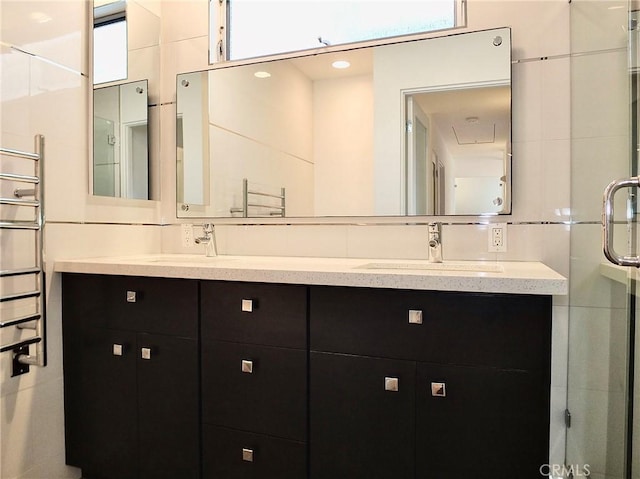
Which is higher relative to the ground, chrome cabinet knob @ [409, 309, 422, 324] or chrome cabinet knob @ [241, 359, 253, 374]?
chrome cabinet knob @ [409, 309, 422, 324]

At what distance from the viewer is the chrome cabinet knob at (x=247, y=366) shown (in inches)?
61.3

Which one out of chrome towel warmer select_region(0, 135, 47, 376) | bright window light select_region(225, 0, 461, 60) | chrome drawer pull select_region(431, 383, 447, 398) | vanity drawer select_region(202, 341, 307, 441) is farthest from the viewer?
bright window light select_region(225, 0, 461, 60)

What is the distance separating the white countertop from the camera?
4.15 ft

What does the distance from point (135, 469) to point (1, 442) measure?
1.59 ft

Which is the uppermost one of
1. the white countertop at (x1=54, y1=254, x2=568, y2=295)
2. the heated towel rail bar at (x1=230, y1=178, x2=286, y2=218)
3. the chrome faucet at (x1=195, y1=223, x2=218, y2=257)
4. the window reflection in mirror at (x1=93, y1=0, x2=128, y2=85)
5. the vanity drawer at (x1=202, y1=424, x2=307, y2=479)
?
the window reflection in mirror at (x1=93, y1=0, x2=128, y2=85)

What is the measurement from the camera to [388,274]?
1386mm

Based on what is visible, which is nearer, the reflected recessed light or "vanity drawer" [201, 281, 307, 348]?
"vanity drawer" [201, 281, 307, 348]

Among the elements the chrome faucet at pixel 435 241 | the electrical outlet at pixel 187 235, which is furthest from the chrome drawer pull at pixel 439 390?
the electrical outlet at pixel 187 235

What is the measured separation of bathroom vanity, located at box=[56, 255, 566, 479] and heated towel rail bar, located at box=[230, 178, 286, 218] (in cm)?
63

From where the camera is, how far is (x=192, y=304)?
1.65 meters

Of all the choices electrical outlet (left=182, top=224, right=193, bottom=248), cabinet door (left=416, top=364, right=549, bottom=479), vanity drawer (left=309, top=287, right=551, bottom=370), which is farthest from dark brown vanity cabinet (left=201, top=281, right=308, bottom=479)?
electrical outlet (left=182, top=224, right=193, bottom=248)

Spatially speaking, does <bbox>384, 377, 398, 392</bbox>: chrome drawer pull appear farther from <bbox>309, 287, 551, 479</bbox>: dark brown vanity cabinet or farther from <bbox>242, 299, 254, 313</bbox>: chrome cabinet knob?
<bbox>242, 299, 254, 313</bbox>: chrome cabinet knob

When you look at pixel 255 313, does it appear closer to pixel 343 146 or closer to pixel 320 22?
pixel 343 146

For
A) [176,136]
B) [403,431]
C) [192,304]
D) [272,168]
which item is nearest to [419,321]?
[403,431]
